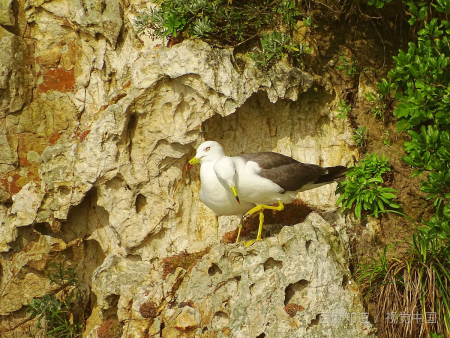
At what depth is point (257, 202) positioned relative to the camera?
23.5 feet

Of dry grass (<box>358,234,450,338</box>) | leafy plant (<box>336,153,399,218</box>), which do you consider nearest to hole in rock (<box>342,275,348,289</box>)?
dry grass (<box>358,234,450,338</box>)

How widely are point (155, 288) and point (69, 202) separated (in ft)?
6.37

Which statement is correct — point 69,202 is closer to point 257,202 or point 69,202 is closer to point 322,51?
point 257,202

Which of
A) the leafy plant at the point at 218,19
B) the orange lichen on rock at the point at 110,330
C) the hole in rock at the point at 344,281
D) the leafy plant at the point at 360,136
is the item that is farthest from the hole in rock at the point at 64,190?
the leafy plant at the point at 360,136

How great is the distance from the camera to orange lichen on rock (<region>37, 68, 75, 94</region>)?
885 centimetres

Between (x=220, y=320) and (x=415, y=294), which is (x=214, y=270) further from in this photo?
(x=415, y=294)

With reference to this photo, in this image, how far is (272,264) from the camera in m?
6.46

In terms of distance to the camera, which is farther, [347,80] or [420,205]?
[347,80]

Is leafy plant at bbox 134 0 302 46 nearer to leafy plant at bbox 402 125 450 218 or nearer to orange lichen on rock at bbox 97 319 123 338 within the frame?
leafy plant at bbox 402 125 450 218

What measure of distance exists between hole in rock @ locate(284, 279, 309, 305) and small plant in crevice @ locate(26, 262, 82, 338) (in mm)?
3303

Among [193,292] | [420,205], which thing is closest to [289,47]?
[420,205]

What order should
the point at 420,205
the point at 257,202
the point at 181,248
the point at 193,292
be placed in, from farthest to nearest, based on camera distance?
1. the point at 181,248
2. the point at 420,205
3. the point at 257,202
4. the point at 193,292

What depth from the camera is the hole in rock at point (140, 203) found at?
26.7 feet

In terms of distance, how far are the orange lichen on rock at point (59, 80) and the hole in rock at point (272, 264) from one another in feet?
14.6
